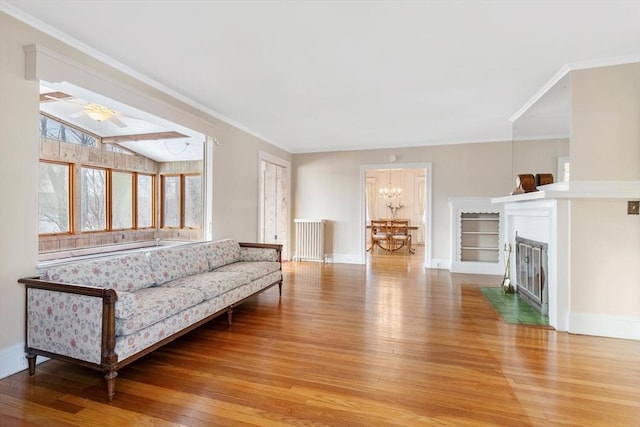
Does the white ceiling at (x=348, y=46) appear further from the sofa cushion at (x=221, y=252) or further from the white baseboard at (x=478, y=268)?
the white baseboard at (x=478, y=268)

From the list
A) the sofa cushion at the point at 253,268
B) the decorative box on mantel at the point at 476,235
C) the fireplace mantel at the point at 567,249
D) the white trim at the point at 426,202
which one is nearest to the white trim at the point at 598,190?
the fireplace mantel at the point at 567,249

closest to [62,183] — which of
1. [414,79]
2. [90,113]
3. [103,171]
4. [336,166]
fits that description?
[103,171]

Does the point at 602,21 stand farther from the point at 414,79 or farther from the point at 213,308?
the point at 213,308

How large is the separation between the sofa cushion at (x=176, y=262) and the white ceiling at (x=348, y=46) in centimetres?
183

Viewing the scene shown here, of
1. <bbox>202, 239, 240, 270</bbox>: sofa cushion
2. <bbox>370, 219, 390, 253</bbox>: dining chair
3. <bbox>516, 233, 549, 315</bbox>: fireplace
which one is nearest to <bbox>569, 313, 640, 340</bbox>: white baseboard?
<bbox>516, 233, 549, 315</bbox>: fireplace

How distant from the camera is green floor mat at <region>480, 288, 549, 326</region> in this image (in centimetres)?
332

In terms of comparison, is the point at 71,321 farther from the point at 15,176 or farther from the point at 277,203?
the point at 277,203

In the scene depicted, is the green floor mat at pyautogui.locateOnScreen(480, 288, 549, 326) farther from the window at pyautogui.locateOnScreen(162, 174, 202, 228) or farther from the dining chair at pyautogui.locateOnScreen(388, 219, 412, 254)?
the window at pyautogui.locateOnScreen(162, 174, 202, 228)

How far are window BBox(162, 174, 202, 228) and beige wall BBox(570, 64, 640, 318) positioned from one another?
6.51 metres

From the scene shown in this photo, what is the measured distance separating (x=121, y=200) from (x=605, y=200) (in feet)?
25.7

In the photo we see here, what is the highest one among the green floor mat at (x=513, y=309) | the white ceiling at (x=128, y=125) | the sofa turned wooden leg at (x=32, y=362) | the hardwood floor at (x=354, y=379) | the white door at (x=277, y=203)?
the white ceiling at (x=128, y=125)

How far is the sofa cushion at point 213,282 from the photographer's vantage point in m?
2.88

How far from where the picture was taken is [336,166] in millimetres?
6973

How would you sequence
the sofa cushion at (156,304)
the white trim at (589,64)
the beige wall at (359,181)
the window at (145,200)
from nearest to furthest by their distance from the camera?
the sofa cushion at (156,304)
the white trim at (589,64)
the beige wall at (359,181)
the window at (145,200)
